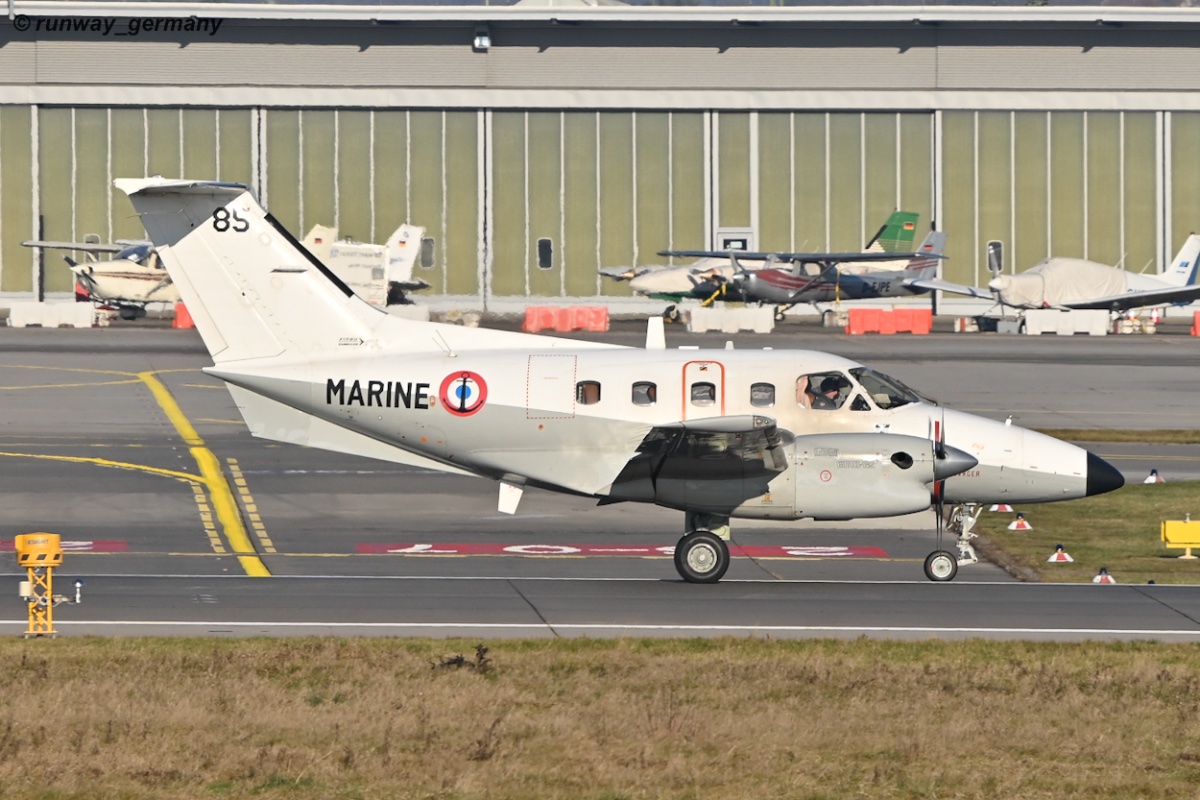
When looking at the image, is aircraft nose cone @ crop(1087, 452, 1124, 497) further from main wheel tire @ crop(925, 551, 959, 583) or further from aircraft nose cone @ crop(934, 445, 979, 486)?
main wheel tire @ crop(925, 551, 959, 583)

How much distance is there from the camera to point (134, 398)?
46.5m

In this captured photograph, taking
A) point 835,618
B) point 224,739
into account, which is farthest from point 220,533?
point 224,739

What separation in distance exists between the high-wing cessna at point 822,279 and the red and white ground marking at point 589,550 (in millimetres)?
44245

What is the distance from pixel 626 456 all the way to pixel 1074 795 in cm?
1069

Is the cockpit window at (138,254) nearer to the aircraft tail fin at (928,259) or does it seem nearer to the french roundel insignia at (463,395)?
the aircraft tail fin at (928,259)

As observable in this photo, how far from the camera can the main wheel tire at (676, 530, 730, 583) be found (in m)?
23.5

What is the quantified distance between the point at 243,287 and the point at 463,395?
12.1 feet

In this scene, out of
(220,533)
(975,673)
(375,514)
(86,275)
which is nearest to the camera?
(975,673)

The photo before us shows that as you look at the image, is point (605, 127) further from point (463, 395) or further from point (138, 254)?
point (463, 395)

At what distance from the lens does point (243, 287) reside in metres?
24.2

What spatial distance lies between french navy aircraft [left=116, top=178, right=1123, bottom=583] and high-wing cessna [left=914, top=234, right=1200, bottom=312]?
165 feet

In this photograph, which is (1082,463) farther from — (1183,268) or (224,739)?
(1183,268)

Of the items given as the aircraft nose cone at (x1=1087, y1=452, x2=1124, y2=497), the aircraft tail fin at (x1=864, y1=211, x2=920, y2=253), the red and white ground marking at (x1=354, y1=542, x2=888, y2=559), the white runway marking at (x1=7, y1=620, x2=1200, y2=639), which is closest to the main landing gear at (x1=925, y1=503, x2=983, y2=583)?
the aircraft nose cone at (x1=1087, y1=452, x2=1124, y2=497)

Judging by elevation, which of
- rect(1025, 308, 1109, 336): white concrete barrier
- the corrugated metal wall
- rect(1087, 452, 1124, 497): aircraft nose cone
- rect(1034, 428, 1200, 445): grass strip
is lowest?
rect(1087, 452, 1124, 497): aircraft nose cone
